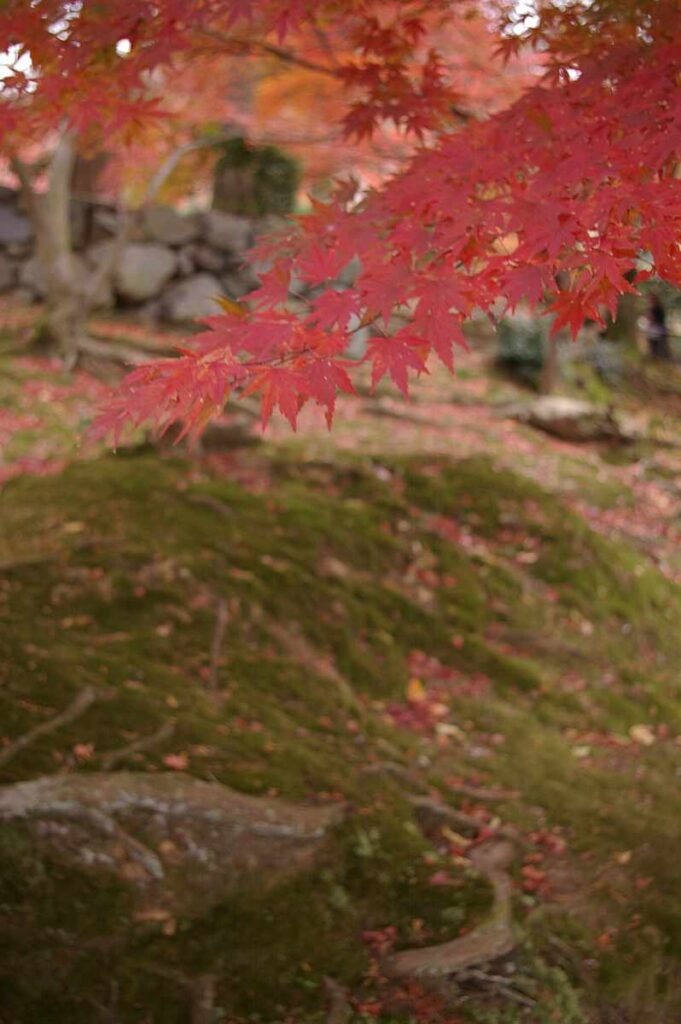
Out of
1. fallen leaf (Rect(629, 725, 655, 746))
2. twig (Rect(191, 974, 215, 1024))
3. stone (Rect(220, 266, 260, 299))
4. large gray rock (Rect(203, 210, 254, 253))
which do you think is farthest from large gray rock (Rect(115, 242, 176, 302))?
twig (Rect(191, 974, 215, 1024))

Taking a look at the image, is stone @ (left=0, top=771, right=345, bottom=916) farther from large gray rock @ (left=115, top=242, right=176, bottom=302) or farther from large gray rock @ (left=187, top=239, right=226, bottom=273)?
large gray rock @ (left=187, top=239, right=226, bottom=273)

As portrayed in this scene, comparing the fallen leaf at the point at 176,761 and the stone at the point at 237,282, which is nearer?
the fallen leaf at the point at 176,761

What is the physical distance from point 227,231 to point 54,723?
9.88 meters

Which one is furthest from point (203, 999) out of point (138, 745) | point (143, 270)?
point (143, 270)

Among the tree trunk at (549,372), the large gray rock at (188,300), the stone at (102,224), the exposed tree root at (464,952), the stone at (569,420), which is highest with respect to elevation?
the stone at (102,224)

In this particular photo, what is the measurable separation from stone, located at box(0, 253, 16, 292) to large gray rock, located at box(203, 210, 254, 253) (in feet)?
8.20

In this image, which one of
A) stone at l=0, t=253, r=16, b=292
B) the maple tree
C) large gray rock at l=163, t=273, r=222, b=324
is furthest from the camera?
large gray rock at l=163, t=273, r=222, b=324

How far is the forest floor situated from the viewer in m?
2.70

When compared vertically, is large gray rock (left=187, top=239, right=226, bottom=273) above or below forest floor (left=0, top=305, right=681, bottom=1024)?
above

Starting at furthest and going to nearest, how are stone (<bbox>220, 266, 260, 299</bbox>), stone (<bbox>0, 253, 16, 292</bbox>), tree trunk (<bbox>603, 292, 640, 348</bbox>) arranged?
tree trunk (<bbox>603, 292, 640, 348</bbox>)
stone (<bbox>220, 266, 260, 299</bbox>)
stone (<bbox>0, 253, 16, 292</bbox>)

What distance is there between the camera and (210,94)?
36.1ft

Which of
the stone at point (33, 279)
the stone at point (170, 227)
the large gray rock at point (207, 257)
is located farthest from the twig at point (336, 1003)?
the large gray rock at point (207, 257)

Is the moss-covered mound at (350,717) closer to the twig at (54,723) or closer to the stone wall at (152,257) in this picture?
the twig at (54,723)

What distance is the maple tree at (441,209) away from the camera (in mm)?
2031
